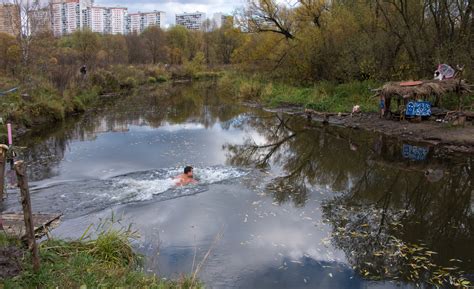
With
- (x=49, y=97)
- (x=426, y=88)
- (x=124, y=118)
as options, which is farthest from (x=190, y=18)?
(x=426, y=88)

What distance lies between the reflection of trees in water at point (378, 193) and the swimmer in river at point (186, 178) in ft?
7.06

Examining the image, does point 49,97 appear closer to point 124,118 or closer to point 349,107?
point 124,118

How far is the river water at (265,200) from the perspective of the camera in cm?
736

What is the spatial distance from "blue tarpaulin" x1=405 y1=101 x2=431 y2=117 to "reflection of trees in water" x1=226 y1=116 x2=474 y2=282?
246 cm

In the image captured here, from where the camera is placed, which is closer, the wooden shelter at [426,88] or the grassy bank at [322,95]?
the wooden shelter at [426,88]

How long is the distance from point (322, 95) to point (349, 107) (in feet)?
10.7

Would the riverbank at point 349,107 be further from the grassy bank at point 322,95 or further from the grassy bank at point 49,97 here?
the grassy bank at point 49,97

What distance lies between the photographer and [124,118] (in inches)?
910

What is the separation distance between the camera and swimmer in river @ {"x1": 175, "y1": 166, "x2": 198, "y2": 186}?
11.3 m

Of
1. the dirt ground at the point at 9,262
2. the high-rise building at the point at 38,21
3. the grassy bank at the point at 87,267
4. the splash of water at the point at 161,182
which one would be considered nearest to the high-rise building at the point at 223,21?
the high-rise building at the point at 38,21

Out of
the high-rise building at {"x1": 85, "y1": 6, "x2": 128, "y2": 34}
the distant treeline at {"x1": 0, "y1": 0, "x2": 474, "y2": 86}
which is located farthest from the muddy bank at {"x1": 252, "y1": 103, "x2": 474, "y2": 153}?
the high-rise building at {"x1": 85, "y1": 6, "x2": 128, "y2": 34}

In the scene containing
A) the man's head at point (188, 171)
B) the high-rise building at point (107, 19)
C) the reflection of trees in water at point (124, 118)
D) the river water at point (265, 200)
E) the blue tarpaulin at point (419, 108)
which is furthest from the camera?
the high-rise building at point (107, 19)

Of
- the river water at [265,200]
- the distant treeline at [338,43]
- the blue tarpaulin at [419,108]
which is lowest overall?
the river water at [265,200]

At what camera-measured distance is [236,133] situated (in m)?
19.8
